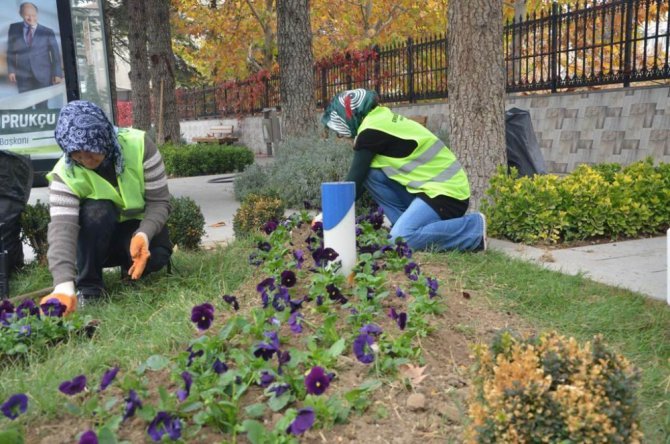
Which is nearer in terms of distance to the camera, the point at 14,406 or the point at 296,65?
the point at 14,406

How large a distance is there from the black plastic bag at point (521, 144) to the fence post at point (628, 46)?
11.7 feet

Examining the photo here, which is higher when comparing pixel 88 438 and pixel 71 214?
pixel 71 214

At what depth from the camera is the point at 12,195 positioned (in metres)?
4.71

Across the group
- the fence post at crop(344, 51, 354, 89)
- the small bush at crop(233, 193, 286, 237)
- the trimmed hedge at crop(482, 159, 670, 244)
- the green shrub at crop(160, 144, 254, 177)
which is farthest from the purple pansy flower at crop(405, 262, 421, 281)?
the fence post at crop(344, 51, 354, 89)

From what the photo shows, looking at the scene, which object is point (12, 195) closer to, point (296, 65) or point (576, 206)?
point (576, 206)

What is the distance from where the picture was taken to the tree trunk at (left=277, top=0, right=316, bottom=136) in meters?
9.59

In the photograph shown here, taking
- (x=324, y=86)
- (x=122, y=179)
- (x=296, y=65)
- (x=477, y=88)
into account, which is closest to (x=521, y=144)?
(x=477, y=88)

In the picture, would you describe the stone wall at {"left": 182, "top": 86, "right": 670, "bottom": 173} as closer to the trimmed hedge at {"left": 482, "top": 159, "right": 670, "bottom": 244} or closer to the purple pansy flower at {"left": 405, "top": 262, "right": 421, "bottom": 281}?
the trimmed hedge at {"left": 482, "top": 159, "right": 670, "bottom": 244}

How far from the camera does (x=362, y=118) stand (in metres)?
4.63

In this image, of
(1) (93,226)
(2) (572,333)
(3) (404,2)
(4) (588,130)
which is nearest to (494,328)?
(2) (572,333)

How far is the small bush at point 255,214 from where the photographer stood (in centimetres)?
572

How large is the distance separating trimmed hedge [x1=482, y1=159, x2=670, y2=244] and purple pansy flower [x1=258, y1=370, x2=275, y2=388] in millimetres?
3461

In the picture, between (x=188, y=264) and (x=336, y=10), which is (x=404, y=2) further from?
(x=188, y=264)

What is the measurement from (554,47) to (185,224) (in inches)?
299
